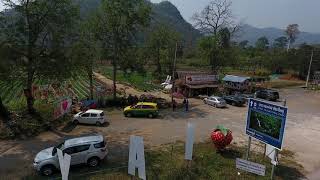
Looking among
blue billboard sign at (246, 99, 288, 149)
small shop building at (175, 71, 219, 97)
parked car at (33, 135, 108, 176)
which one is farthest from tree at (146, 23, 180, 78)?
blue billboard sign at (246, 99, 288, 149)

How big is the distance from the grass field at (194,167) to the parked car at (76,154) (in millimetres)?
573

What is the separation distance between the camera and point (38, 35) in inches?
1367

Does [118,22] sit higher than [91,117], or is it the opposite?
[118,22]

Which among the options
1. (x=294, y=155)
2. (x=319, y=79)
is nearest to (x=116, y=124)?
(x=294, y=155)

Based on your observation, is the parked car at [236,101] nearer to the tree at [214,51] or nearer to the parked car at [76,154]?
the tree at [214,51]

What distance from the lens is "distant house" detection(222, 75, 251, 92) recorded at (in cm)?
5806

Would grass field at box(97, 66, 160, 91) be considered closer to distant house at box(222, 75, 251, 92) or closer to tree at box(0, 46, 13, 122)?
distant house at box(222, 75, 251, 92)

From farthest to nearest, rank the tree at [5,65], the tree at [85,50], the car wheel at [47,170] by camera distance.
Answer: the tree at [85,50], the tree at [5,65], the car wheel at [47,170]

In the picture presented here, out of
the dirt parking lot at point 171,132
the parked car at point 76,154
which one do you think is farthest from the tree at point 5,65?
the parked car at point 76,154

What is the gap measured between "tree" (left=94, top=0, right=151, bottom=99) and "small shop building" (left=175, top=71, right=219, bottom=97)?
1079cm

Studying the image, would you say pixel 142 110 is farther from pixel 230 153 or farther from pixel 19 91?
pixel 19 91

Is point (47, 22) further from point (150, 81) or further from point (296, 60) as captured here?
point (296, 60)

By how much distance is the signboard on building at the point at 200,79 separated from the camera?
5409 cm

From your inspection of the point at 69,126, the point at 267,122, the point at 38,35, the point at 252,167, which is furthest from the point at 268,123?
the point at 38,35
